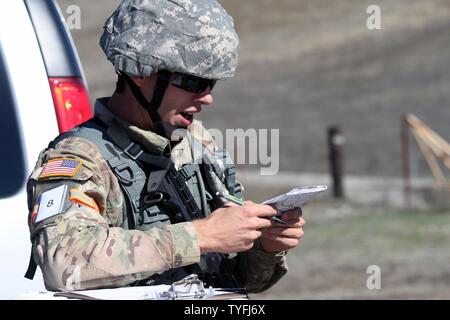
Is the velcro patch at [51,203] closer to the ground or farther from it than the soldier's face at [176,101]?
closer to the ground

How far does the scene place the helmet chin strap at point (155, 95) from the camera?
140 inches

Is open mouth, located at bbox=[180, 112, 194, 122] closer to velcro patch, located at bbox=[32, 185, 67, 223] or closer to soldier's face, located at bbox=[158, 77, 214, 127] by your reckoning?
soldier's face, located at bbox=[158, 77, 214, 127]

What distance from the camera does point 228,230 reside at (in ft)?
10.9

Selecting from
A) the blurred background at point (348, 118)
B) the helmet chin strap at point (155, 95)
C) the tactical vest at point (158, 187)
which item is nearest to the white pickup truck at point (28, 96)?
the tactical vest at point (158, 187)

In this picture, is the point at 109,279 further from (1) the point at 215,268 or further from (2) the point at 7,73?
(2) the point at 7,73

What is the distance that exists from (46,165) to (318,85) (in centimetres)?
2513

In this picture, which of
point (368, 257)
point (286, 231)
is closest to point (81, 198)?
point (286, 231)

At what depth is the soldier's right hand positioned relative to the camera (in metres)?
3.33

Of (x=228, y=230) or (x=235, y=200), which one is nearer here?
(x=228, y=230)

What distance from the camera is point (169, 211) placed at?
12.1ft

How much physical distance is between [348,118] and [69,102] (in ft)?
66.4

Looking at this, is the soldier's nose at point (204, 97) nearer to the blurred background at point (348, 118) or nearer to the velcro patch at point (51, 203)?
the velcro patch at point (51, 203)

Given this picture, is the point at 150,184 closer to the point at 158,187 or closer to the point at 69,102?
the point at 158,187

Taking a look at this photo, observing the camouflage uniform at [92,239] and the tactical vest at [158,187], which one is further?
the tactical vest at [158,187]
